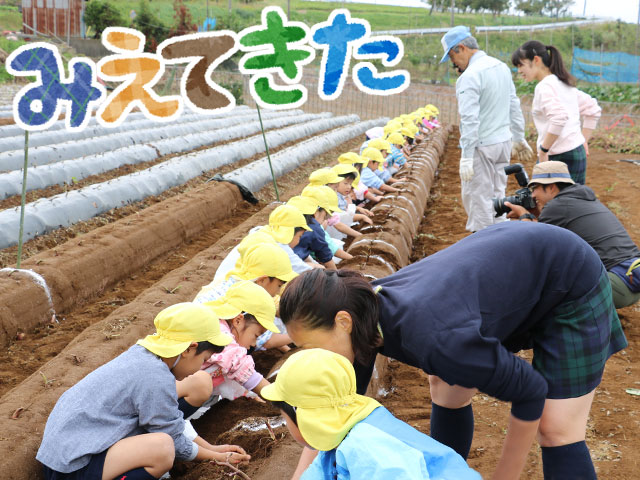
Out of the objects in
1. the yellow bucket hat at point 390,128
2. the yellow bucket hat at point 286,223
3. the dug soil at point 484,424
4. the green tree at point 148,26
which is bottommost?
the dug soil at point 484,424

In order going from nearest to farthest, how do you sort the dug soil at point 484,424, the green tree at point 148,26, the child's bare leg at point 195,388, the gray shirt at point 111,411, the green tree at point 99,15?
1. the gray shirt at point 111,411
2. the dug soil at point 484,424
3. the child's bare leg at point 195,388
4. the green tree at point 99,15
5. the green tree at point 148,26

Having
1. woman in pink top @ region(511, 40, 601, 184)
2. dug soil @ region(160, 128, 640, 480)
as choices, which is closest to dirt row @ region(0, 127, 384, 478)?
dug soil @ region(160, 128, 640, 480)

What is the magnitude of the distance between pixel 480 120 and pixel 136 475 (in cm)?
382

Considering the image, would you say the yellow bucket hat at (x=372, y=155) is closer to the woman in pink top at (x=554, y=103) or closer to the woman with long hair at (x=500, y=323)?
the woman in pink top at (x=554, y=103)

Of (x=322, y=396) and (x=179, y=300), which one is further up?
(x=322, y=396)

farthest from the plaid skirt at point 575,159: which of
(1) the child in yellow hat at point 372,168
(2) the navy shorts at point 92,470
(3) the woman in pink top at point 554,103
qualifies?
(2) the navy shorts at point 92,470

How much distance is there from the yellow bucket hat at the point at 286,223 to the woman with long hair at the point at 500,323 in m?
2.06

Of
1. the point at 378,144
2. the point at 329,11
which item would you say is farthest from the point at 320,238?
the point at 329,11

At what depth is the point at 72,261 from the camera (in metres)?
4.81

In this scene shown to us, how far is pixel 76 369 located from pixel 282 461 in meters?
1.20

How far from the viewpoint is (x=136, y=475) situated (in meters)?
2.38

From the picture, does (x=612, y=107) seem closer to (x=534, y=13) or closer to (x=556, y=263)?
(x=556, y=263)

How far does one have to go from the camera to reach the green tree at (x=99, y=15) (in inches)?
1072

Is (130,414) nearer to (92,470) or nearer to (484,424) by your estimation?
(92,470)
